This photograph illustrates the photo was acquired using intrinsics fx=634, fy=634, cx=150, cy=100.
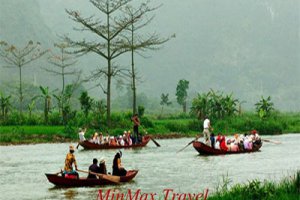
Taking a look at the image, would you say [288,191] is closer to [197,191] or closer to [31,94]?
[197,191]

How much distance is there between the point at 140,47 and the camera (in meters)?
50.4

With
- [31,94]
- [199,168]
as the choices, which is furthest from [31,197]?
[31,94]

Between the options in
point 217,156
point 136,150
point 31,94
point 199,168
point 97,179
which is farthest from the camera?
point 31,94

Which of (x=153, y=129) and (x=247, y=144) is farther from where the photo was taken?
(x=153, y=129)

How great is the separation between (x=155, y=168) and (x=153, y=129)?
24395 mm

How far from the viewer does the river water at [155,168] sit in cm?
2000

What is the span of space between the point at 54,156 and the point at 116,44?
1899 centimetres

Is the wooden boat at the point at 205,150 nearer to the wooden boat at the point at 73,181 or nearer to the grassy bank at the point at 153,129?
the grassy bank at the point at 153,129

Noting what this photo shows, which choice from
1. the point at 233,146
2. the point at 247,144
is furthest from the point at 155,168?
the point at 247,144

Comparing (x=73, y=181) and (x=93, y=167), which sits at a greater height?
(x=93, y=167)

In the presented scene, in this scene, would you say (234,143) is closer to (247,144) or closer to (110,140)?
(247,144)

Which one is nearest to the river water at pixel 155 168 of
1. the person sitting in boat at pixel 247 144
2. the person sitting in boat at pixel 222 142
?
the person sitting in boat at pixel 247 144

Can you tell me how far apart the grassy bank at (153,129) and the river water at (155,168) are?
11.9 feet

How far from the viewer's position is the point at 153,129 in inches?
1997
